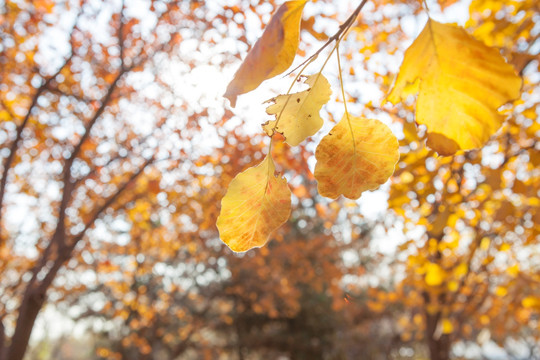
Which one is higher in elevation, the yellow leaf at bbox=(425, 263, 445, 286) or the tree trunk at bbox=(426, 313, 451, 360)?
the yellow leaf at bbox=(425, 263, 445, 286)

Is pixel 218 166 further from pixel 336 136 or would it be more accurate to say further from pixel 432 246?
pixel 336 136

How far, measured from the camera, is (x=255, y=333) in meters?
12.6

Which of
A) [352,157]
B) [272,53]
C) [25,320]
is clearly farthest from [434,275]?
[25,320]

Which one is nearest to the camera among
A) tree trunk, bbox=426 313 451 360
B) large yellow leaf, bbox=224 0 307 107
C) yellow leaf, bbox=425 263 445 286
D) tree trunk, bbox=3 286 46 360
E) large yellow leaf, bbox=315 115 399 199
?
large yellow leaf, bbox=224 0 307 107

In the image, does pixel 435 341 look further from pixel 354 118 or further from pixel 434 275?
pixel 354 118

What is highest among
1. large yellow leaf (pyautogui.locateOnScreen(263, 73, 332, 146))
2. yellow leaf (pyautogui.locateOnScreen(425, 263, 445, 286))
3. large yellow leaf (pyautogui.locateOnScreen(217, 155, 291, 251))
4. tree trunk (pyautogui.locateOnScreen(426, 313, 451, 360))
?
large yellow leaf (pyautogui.locateOnScreen(263, 73, 332, 146))

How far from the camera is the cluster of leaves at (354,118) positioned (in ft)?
1.53

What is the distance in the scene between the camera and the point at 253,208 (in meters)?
0.59

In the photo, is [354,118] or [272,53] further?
[354,118]

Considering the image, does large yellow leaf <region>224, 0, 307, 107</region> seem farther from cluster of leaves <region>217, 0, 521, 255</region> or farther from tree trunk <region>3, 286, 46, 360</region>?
tree trunk <region>3, 286, 46, 360</region>

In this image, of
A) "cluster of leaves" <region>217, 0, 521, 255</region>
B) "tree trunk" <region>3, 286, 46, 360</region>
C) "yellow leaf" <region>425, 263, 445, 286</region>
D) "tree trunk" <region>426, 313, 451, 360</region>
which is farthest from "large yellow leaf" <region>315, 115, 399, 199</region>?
"tree trunk" <region>426, 313, 451, 360</region>

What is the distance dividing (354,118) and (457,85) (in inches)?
5.3

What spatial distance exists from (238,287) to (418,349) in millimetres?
10988

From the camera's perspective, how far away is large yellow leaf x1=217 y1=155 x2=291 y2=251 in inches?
23.2
